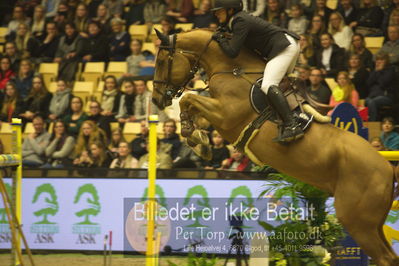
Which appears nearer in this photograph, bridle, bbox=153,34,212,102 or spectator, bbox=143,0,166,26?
bridle, bbox=153,34,212,102

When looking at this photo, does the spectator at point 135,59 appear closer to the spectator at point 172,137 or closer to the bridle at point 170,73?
the spectator at point 172,137

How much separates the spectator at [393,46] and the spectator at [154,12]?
4714 mm

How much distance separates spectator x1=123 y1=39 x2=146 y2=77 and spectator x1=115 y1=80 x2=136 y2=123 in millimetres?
1033

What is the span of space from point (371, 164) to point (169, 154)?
432 centimetres

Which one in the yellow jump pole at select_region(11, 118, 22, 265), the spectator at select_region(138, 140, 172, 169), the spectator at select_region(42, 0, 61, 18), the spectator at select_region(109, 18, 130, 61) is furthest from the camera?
the spectator at select_region(42, 0, 61, 18)

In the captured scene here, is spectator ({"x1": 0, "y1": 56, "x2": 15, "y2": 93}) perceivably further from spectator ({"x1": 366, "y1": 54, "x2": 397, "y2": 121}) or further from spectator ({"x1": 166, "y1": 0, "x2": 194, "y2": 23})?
spectator ({"x1": 366, "y1": 54, "x2": 397, "y2": 121})

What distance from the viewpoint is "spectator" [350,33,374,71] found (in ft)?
37.6

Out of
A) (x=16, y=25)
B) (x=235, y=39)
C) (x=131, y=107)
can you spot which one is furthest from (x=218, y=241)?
(x=16, y=25)

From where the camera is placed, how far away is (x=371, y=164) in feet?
21.9

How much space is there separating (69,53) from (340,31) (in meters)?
5.52

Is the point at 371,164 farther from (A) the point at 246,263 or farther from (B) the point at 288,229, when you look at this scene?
(A) the point at 246,263

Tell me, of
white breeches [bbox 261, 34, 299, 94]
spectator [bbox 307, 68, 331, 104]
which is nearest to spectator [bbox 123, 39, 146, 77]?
spectator [bbox 307, 68, 331, 104]

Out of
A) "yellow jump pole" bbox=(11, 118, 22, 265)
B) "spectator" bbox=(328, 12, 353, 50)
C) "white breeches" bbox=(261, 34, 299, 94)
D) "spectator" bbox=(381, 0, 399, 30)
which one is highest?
"spectator" bbox=(381, 0, 399, 30)

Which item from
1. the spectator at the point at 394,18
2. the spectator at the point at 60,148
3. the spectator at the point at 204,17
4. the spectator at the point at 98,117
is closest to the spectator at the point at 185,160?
the spectator at the point at 98,117
